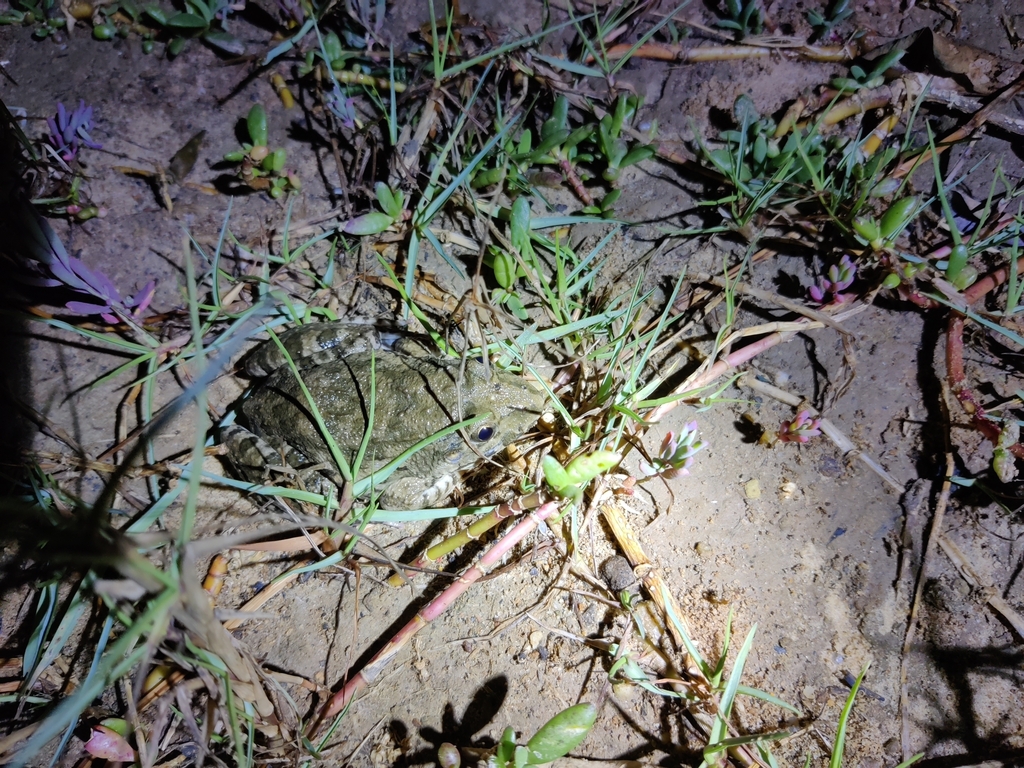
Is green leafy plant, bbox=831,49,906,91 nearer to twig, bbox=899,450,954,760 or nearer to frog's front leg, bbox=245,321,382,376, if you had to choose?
twig, bbox=899,450,954,760

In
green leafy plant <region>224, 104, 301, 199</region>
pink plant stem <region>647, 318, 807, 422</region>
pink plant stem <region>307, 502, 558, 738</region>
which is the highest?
green leafy plant <region>224, 104, 301, 199</region>

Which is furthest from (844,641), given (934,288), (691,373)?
(934,288)

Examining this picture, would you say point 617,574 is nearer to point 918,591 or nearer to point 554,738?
point 554,738

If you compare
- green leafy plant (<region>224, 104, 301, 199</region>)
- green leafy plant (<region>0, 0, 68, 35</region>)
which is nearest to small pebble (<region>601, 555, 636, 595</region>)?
green leafy plant (<region>224, 104, 301, 199</region>)

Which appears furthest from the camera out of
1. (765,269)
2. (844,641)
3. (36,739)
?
(765,269)

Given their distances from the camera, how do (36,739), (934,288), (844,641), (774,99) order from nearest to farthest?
(36,739) < (844,641) < (934,288) < (774,99)

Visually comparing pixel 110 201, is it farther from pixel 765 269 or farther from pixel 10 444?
pixel 765 269

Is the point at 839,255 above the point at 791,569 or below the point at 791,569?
above

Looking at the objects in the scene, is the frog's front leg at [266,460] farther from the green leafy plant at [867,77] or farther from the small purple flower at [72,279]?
the green leafy plant at [867,77]
